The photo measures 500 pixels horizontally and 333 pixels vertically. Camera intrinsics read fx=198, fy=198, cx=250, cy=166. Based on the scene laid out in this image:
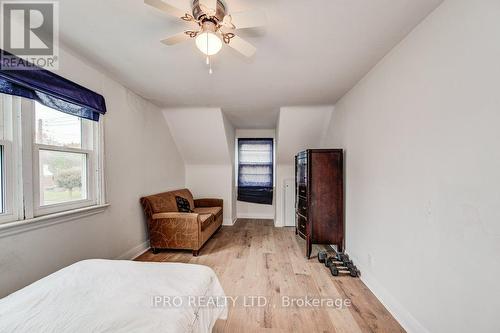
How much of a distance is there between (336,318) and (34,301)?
200 cm

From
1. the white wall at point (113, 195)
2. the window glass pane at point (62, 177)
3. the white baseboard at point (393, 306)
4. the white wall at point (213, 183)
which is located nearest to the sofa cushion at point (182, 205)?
the white wall at point (113, 195)

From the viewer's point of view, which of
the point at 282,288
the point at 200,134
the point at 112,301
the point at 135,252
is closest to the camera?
the point at 112,301

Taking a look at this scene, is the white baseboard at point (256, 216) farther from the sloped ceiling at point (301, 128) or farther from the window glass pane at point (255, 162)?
the sloped ceiling at point (301, 128)

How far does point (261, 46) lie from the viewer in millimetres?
1705

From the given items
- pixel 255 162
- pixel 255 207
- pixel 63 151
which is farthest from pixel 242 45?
pixel 255 207

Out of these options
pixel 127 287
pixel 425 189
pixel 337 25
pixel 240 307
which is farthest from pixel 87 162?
pixel 425 189

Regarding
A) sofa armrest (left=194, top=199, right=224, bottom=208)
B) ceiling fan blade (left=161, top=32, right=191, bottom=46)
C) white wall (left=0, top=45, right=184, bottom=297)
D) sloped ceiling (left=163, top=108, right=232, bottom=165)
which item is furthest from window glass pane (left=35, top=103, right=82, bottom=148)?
sofa armrest (left=194, top=199, right=224, bottom=208)

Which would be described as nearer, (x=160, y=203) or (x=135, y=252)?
(x=135, y=252)

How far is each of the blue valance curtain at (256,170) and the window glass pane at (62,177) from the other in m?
3.23

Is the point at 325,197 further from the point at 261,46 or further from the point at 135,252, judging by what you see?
the point at 135,252

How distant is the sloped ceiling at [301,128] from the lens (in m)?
3.40

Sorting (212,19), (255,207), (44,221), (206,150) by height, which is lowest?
(255,207)

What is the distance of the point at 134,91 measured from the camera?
8.98ft

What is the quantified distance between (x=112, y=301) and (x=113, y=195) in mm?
1739
